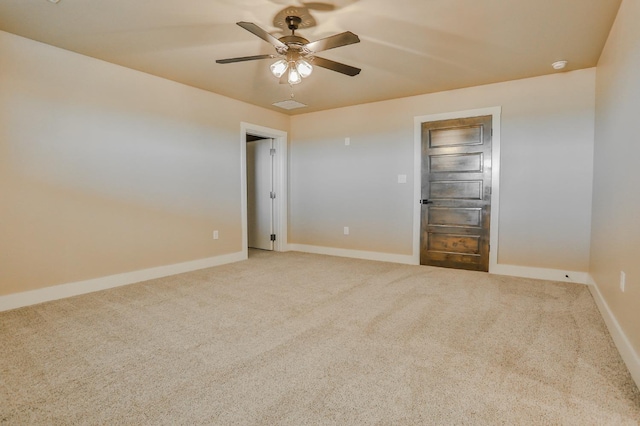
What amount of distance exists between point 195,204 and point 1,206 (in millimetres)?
1873

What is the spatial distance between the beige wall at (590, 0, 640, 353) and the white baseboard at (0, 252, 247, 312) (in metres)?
4.22

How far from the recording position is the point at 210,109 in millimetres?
4469

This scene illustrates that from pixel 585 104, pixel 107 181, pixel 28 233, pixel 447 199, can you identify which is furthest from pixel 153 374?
pixel 585 104

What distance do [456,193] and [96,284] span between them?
4.35 metres

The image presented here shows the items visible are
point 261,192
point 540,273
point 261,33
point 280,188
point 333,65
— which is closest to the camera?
point 261,33

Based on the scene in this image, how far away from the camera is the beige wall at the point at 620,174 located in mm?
1853

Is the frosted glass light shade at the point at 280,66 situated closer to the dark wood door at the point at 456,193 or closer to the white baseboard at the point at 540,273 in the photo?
the dark wood door at the point at 456,193

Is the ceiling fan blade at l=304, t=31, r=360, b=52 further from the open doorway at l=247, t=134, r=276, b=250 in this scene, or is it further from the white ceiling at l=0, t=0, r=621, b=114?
the open doorway at l=247, t=134, r=276, b=250

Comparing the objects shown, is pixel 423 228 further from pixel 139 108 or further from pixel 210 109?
pixel 139 108

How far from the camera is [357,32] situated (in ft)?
8.99

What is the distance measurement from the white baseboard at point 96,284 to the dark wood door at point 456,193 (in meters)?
3.01

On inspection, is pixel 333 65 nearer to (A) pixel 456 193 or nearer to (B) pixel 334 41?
(B) pixel 334 41

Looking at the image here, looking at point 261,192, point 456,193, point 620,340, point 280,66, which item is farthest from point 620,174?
point 261,192

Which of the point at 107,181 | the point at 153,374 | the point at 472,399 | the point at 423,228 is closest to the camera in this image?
the point at 472,399
